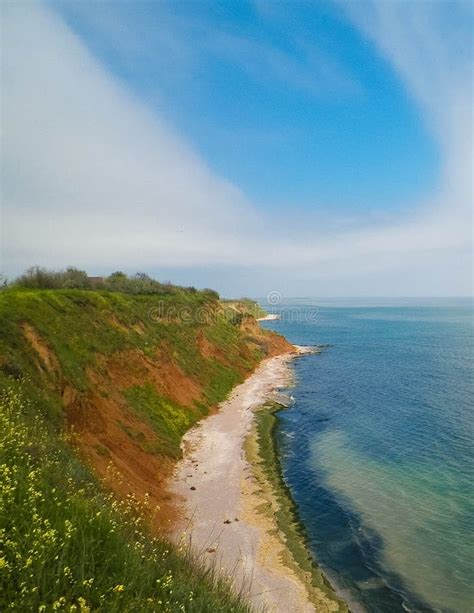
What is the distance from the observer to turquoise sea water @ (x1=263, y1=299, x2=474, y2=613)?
17.4 m

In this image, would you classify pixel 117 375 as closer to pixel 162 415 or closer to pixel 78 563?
pixel 162 415

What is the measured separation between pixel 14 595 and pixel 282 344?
88.7 meters

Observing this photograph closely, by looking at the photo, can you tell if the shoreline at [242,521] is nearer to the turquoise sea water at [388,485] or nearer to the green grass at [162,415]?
the green grass at [162,415]

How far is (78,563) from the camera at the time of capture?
22.9 feet

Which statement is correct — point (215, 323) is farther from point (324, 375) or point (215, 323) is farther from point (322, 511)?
point (322, 511)

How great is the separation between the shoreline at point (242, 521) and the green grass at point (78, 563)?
55.5 inches

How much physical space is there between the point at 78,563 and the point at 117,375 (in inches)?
1049

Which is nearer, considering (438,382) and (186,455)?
(186,455)

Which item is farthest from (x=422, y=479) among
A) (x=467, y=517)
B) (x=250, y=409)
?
(x=250, y=409)

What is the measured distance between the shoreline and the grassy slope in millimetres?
2060

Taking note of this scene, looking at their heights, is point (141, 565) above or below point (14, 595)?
below

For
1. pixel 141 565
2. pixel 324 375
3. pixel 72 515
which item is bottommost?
pixel 324 375

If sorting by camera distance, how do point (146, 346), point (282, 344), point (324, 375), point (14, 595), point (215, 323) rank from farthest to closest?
point (282, 344), point (215, 323), point (324, 375), point (146, 346), point (14, 595)

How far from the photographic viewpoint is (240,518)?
69.9ft
